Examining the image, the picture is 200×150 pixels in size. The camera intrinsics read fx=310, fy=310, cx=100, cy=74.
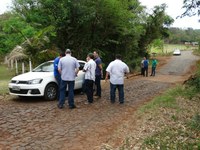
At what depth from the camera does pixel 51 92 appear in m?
12.4

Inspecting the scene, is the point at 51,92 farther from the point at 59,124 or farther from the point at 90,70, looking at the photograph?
the point at 59,124

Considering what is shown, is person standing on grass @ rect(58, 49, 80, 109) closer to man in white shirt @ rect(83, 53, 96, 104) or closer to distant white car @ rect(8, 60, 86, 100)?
man in white shirt @ rect(83, 53, 96, 104)

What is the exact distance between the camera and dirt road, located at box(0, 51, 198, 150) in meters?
7.11

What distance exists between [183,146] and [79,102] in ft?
20.0

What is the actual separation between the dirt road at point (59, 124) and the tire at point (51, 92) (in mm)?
322

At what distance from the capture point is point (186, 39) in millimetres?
125500

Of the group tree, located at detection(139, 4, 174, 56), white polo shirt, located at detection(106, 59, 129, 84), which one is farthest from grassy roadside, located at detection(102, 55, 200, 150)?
tree, located at detection(139, 4, 174, 56)

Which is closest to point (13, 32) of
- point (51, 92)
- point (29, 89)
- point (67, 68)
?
point (51, 92)

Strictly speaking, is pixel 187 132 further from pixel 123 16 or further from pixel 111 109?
pixel 123 16

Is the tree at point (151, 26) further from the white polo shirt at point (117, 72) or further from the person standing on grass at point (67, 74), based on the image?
the person standing on grass at point (67, 74)

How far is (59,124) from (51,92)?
382cm

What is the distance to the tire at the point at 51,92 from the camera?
39.9 ft

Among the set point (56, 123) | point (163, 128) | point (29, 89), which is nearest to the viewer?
point (163, 128)

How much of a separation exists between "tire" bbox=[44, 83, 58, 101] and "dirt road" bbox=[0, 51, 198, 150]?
32 centimetres
